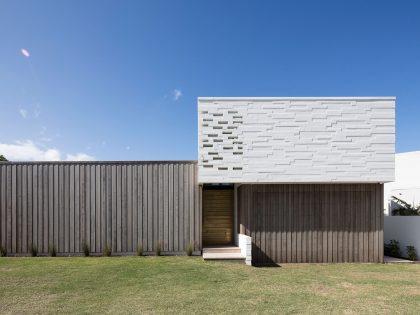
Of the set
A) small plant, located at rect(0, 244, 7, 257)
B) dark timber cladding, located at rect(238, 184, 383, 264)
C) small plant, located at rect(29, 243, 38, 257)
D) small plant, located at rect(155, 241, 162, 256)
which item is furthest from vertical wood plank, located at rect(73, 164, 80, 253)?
dark timber cladding, located at rect(238, 184, 383, 264)

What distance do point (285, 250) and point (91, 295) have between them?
6.09 meters

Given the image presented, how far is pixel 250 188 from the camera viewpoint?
394 inches

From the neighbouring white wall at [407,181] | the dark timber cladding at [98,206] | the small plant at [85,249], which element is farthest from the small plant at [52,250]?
the neighbouring white wall at [407,181]

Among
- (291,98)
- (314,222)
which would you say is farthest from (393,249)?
(291,98)

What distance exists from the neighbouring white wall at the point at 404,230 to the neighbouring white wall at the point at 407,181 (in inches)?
150

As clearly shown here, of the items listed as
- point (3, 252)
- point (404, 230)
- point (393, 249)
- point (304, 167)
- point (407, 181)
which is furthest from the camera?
point (407, 181)

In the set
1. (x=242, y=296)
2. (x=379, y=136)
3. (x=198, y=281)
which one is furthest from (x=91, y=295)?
(x=379, y=136)

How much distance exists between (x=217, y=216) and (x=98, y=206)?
4.44 m

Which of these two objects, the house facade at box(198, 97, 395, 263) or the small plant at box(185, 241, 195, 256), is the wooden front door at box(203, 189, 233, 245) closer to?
the small plant at box(185, 241, 195, 256)

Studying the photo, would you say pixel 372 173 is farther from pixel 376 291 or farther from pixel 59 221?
pixel 59 221

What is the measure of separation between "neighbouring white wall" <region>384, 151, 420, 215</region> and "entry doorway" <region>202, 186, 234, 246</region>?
8462 mm

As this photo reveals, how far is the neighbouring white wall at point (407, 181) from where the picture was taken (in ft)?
47.9

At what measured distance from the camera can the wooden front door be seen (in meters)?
11.9

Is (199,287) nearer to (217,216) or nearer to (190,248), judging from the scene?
(190,248)
